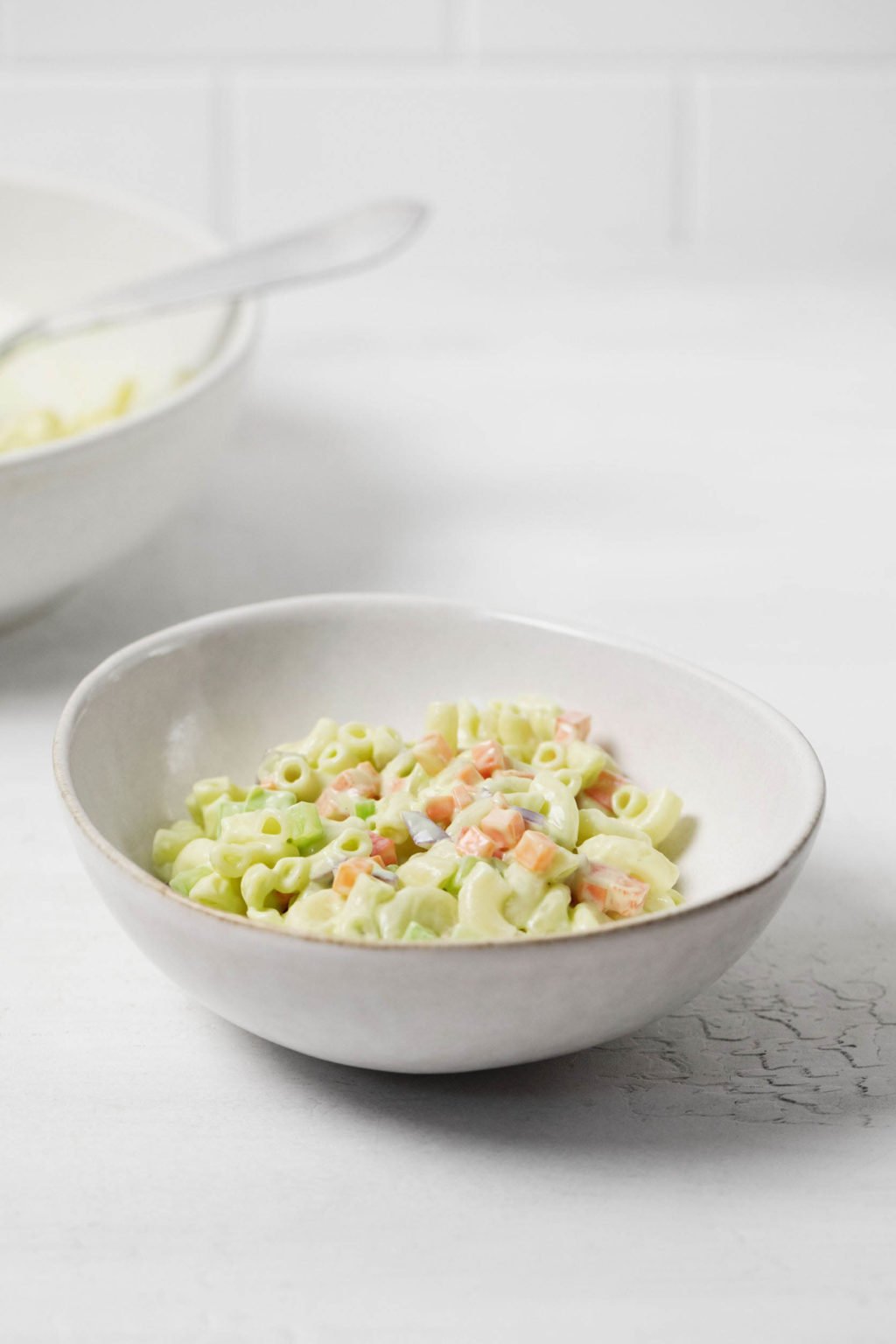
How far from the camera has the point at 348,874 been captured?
60 centimetres

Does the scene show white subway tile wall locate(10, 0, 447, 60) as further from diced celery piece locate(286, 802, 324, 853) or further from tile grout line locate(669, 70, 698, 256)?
diced celery piece locate(286, 802, 324, 853)

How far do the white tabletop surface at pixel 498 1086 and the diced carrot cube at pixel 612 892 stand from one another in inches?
2.4

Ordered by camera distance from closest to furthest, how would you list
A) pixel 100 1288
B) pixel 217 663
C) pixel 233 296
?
1. pixel 100 1288
2. pixel 217 663
3. pixel 233 296

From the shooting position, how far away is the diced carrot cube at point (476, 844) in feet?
2.03

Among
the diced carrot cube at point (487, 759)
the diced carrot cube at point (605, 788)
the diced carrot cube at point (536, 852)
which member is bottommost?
the diced carrot cube at point (605, 788)

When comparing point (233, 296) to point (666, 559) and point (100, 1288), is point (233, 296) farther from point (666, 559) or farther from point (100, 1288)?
point (100, 1288)

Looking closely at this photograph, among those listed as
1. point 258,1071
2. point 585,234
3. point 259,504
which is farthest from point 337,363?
point 258,1071

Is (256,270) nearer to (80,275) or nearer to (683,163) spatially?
(80,275)

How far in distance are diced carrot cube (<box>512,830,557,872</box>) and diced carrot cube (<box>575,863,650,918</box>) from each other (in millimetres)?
21

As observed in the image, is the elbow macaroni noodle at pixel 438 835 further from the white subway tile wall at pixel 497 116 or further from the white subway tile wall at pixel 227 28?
the white subway tile wall at pixel 227 28

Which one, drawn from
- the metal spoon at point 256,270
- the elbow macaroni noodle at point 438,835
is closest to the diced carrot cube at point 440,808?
the elbow macaroni noodle at point 438,835

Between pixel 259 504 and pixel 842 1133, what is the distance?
0.75 m

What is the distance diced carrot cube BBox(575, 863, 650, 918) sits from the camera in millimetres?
613

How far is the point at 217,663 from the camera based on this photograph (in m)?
0.77
